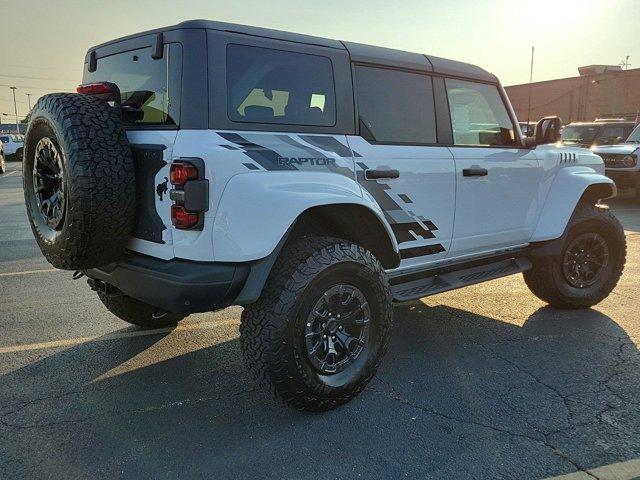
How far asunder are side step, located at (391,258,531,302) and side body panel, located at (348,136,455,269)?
180mm

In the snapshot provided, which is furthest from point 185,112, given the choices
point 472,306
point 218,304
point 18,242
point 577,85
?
point 577,85

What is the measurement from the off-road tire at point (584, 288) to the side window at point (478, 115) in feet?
3.48

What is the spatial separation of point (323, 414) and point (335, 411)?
0.07 metres

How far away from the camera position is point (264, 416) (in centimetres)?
294

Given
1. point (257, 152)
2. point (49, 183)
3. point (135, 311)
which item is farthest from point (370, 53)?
point (135, 311)

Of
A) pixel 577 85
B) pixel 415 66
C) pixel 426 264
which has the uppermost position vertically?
pixel 577 85

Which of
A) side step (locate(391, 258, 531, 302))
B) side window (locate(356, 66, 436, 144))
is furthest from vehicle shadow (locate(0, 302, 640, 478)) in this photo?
side window (locate(356, 66, 436, 144))

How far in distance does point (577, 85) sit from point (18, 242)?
123 feet

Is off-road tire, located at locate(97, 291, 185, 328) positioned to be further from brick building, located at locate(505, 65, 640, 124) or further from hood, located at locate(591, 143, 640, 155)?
brick building, located at locate(505, 65, 640, 124)

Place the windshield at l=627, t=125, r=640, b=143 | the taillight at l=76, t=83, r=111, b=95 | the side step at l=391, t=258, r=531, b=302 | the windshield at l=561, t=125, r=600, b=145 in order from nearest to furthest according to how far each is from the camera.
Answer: the taillight at l=76, t=83, r=111, b=95 < the side step at l=391, t=258, r=531, b=302 < the windshield at l=627, t=125, r=640, b=143 < the windshield at l=561, t=125, r=600, b=145

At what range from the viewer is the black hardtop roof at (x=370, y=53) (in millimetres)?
2725

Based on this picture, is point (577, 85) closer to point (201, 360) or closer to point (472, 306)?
point (472, 306)

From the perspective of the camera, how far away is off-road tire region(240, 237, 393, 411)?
2.72 meters

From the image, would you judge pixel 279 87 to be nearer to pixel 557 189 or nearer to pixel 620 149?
pixel 557 189
